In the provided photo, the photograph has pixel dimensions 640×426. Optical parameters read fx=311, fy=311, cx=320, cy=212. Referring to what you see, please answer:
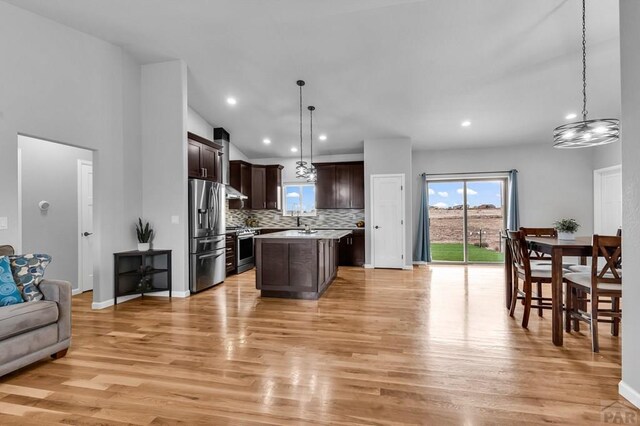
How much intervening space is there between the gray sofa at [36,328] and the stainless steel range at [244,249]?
3.76 m

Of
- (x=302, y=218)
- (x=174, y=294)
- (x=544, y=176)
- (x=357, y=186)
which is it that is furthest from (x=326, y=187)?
(x=544, y=176)

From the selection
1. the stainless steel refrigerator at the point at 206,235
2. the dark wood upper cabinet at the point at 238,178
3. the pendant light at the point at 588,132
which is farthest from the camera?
the dark wood upper cabinet at the point at 238,178

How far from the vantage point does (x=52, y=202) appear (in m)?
4.43

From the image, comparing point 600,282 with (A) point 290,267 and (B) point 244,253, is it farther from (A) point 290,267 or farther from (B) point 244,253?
(B) point 244,253

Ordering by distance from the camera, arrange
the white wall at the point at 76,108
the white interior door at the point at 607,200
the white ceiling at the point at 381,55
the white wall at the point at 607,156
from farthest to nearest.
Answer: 1. the white interior door at the point at 607,200
2. the white wall at the point at 607,156
3. the white ceiling at the point at 381,55
4. the white wall at the point at 76,108

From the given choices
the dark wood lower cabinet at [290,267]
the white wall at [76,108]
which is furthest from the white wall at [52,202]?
the dark wood lower cabinet at [290,267]

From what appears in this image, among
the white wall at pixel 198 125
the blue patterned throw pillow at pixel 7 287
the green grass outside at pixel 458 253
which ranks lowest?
the green grass outside at pixel 458 253

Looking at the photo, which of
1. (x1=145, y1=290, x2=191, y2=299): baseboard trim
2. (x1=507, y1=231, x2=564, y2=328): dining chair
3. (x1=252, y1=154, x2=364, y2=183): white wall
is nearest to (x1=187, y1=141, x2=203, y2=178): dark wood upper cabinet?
(x1=145, y1=290, x2=191, y2=299): baseboard trim

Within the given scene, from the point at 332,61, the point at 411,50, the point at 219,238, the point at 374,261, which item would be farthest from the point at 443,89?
the point at 219,238

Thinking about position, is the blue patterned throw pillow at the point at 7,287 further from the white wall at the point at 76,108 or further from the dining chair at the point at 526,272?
the dining chair at the point at 526,272

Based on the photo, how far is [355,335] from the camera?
3.06 meters

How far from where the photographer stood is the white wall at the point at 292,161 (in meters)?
7.75

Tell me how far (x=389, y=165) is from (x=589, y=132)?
4.28 meters

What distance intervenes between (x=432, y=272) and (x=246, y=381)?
5037 millimetres
